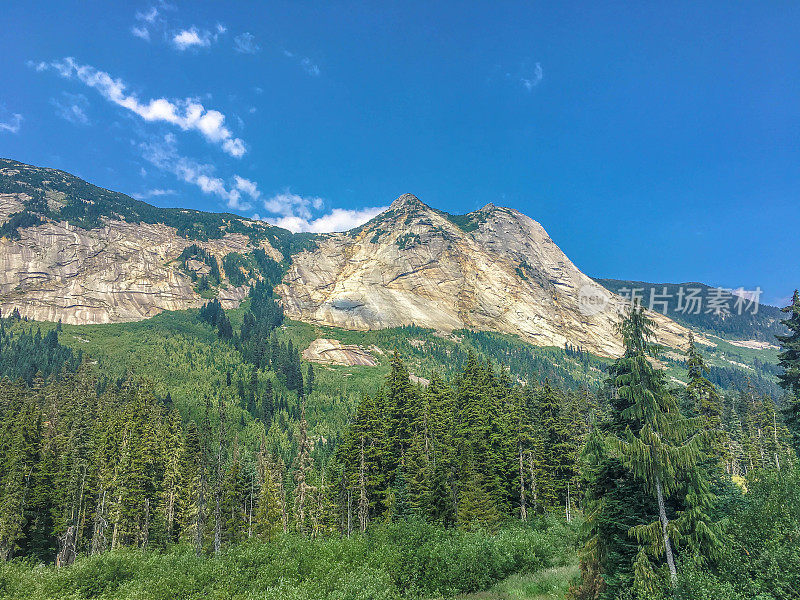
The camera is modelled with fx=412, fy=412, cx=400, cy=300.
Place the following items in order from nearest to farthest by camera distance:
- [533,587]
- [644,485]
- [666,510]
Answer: [644,485] < [666,510] < [533,587]

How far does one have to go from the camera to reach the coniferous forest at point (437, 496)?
61.3 ft

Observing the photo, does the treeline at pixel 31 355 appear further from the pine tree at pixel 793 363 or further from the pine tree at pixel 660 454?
the pine tree at pixel 793 363

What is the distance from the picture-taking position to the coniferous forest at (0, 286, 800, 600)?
1869 centimetres

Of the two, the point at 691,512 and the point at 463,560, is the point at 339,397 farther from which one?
the point at 691,512

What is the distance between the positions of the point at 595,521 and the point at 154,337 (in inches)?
8337

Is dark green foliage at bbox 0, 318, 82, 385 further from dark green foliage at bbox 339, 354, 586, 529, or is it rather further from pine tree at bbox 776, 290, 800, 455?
pine tree at bbox 776, 290, 800, 455

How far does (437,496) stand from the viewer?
39656mm

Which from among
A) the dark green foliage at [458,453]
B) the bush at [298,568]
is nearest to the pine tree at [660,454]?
the bush at [298,568]

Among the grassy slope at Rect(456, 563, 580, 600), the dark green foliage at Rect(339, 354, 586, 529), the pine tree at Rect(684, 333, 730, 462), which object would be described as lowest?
the grassy slope at Rect(456, 563, 580, 600)

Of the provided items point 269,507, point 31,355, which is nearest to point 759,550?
point 269,507

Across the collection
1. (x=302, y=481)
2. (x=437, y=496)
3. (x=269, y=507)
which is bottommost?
(x=269, y=507)

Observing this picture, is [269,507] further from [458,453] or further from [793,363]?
[793,363]

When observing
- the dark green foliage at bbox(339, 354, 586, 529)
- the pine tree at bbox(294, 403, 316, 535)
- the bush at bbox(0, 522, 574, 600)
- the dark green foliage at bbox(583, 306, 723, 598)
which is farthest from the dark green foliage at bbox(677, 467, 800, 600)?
the pine tree at bbox(294, 403, 316, 535)

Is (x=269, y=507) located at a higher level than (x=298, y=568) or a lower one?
lower
